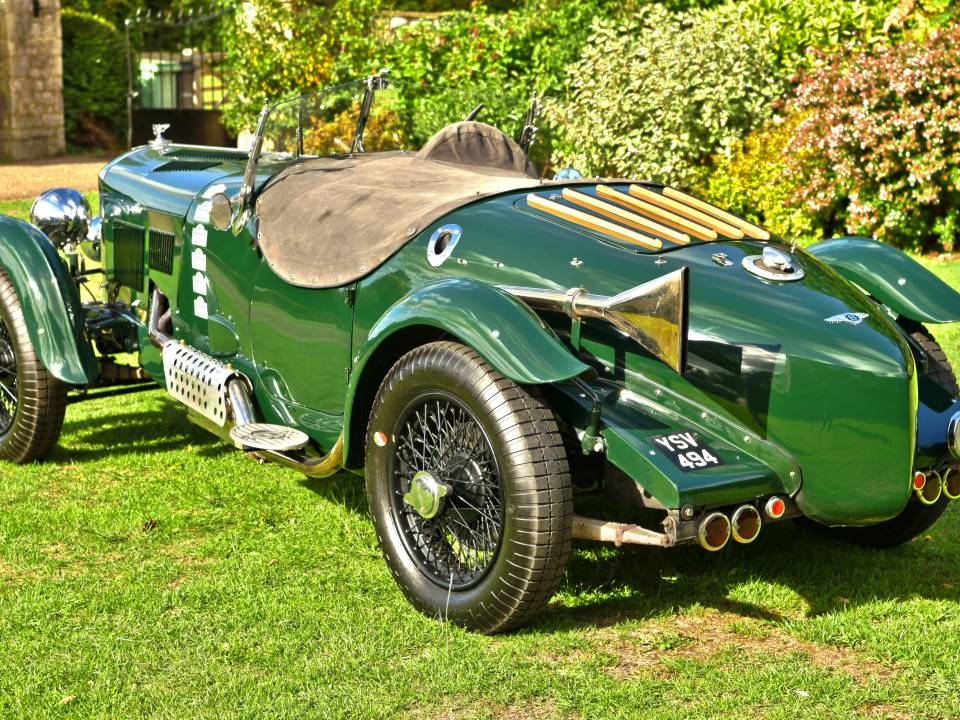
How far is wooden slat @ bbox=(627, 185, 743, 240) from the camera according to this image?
415 centimetres

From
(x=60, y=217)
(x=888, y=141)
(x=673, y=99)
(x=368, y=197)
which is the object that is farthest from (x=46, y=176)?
(x=368, y=197)

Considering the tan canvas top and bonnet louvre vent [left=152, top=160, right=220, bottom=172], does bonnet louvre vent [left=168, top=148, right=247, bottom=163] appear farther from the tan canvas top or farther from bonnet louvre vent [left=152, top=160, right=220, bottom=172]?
the tan canvas top

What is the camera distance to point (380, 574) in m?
4.21

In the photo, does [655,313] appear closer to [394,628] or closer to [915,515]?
[394,628]

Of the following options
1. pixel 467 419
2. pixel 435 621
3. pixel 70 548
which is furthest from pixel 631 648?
pixel 70 548

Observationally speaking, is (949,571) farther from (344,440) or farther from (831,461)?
(344,440)

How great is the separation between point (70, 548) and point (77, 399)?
1241 millimetres

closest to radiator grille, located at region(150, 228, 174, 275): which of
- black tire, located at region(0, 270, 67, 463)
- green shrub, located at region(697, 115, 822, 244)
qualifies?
black tire, located at region(0, 270, 67, 463)

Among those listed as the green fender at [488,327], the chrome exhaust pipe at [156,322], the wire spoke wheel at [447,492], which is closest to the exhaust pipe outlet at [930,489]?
the green fender at [488,327]

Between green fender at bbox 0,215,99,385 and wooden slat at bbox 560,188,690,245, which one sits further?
green fender at bbox 0,215,99,385

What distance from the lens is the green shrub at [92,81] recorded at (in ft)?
63.1

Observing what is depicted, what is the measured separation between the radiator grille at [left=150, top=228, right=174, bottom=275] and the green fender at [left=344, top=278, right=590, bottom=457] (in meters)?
1.85

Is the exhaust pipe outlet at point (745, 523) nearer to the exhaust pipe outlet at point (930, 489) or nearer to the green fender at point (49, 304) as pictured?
the exhaust pipe outlet at point (930, 489)

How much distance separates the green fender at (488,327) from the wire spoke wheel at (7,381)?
8.01 feet
